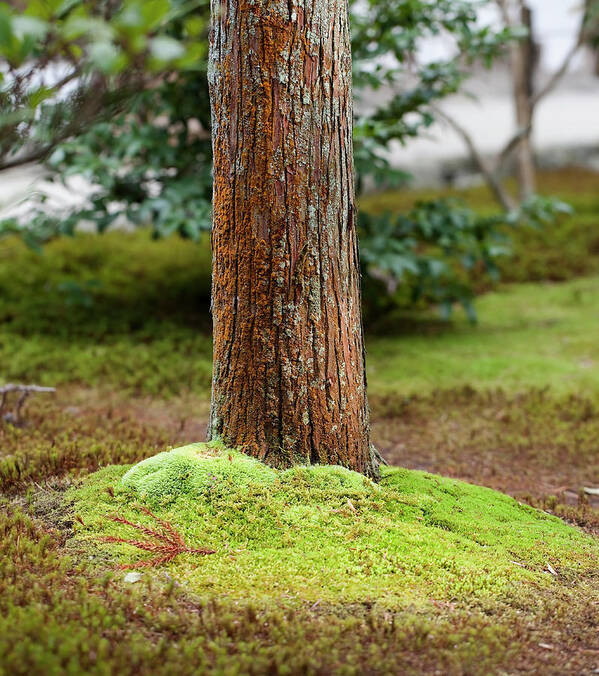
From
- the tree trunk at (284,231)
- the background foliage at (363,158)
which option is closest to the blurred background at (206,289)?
the background foliage at (363,158)

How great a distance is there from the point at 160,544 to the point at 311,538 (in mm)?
628

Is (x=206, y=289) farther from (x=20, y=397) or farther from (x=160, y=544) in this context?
(x=160, y=544)

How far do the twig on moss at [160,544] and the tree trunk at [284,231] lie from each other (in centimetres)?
56

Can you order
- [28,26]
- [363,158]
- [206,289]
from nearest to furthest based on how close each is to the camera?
1. [28,26]
2. [363,158]
3. [206,289]

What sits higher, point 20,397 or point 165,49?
point 165,49

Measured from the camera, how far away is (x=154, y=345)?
6.87 meters

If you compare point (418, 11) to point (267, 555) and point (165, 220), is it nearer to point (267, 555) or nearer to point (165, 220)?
point (165, 220)

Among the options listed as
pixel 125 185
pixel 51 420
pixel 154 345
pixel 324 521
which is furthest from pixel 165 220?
pixel 324 521

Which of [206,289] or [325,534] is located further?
[206,289]

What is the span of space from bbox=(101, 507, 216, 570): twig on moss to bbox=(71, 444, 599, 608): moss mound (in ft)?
0.11

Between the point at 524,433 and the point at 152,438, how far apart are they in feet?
8.98

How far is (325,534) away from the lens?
2.99 m

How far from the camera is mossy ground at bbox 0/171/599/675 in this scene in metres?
2.29

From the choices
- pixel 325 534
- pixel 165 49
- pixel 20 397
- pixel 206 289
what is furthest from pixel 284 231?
pixel 206 289
